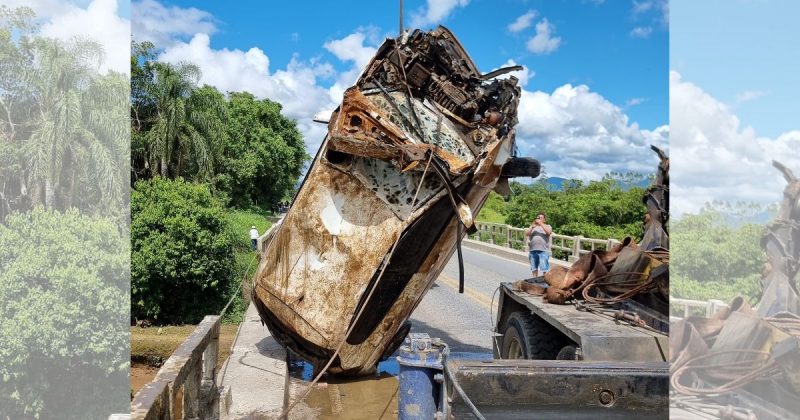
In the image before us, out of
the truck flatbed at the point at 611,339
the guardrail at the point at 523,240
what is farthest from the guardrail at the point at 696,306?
the guardrail at the point at 523,240

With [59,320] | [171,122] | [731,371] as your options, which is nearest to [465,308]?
[59,320]

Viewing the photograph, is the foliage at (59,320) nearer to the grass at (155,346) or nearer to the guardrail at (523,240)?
the grass at (155,346)

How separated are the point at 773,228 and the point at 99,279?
9580 mm

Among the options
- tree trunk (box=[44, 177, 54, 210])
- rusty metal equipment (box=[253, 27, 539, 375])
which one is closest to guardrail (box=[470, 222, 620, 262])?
rusty metal equipment (box=[253, 27, 539, 375])

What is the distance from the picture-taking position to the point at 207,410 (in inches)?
178

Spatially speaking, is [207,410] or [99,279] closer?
[207,410]

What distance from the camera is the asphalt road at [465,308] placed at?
9.99 meters

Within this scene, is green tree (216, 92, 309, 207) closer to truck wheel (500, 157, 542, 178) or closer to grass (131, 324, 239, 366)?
grass (131, 324, 239, 366)

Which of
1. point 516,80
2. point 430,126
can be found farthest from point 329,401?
point 516,80

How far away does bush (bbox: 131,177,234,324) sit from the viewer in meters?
14.0

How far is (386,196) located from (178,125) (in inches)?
858

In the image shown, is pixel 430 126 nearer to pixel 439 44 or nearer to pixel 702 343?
pixel 439 44

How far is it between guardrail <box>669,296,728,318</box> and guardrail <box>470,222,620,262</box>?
14.4 metres

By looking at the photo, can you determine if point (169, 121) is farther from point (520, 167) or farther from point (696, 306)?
point (696, 306)
